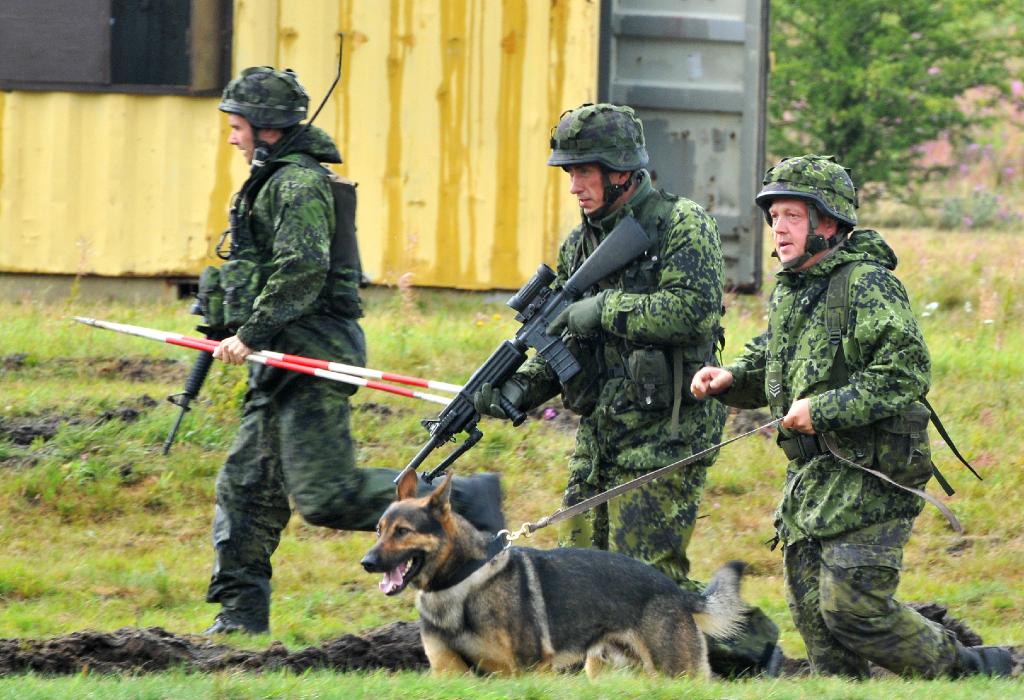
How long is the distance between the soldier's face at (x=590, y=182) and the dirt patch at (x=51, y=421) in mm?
4140

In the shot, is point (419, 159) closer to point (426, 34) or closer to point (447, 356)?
point (426, 34)

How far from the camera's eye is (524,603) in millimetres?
5578

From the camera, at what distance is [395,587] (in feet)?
18.0

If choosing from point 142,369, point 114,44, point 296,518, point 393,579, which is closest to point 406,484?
point 393,579

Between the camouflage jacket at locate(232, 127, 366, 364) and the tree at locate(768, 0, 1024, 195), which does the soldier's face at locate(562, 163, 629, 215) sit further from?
the tree at locate(768, 0, 1024, 195)

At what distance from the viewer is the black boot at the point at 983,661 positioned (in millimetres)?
5783

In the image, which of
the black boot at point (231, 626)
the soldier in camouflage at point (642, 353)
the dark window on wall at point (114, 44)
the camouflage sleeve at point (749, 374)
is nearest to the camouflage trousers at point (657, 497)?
the soldier in camouflage at point (642, 353)

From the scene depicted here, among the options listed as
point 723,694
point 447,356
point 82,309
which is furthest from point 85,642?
point 82,309

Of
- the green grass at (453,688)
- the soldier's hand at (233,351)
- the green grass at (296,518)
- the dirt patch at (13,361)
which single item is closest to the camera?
the green grass at (453,688)

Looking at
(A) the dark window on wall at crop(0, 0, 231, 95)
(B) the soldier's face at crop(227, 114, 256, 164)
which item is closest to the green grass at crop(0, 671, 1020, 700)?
(B) the soldier's face at crop(227, 114, 256, 164)

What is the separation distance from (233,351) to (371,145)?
17.4 ft

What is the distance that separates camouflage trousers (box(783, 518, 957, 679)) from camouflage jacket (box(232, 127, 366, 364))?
7.30 feet

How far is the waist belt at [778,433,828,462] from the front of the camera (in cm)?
546

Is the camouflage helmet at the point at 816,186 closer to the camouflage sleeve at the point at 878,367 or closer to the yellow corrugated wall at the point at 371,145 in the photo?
the camouflage sleeve at the point at 878,367
